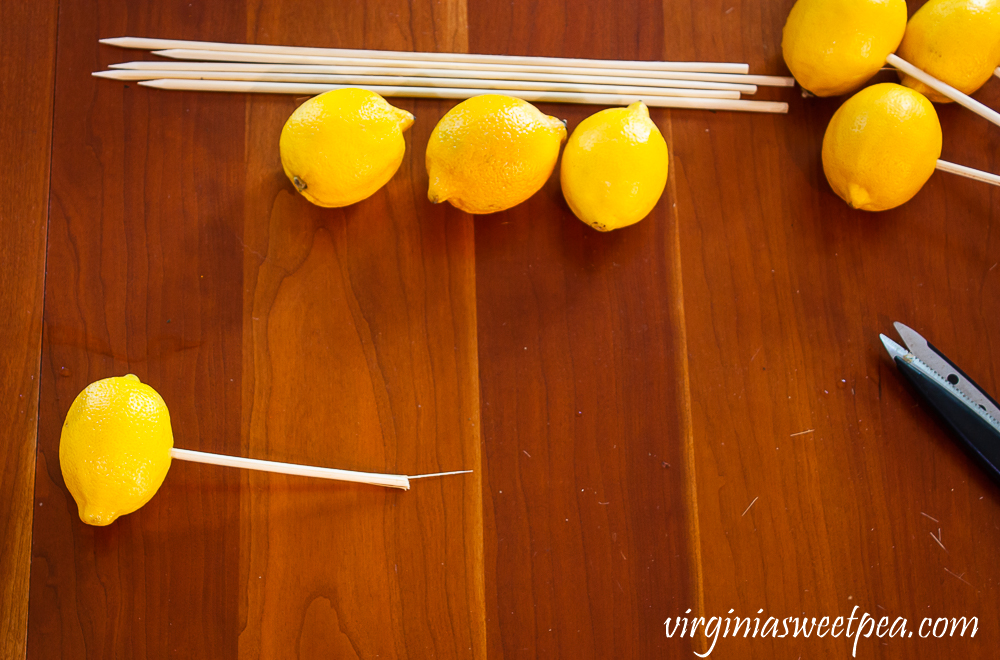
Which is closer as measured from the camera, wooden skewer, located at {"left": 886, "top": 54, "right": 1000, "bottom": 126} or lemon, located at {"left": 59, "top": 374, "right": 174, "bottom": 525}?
lemon, located at {"left": 59, "top": 374, "right": 174, "bottom": 525}

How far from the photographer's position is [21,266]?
66cm

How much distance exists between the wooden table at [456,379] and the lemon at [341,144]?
56 mm

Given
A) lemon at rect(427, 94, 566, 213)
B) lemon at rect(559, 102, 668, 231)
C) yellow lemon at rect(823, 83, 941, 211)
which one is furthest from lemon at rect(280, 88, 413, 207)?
yellow lemon at rect(823, 83, 941, 211)

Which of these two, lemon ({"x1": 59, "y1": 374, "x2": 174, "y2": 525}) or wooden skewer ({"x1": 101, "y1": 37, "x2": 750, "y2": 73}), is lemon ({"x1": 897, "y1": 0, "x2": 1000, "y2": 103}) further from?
lemon ({"x1": 59, "y1": 374, "x2": 174, "y2": 525})

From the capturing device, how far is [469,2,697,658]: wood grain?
2.10 ft

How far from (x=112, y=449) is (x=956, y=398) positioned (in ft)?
2.25

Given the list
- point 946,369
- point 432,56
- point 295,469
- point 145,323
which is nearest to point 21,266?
point 145,323

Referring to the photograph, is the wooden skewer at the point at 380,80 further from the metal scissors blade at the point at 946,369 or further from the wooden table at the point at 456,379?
the metal scissors blade at the point at 946,369

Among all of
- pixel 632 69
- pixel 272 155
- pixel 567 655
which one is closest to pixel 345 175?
pixel 272 155

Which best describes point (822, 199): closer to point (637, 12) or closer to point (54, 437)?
point (637, 12)

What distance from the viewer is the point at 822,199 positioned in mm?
711

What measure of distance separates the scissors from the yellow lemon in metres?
0.13

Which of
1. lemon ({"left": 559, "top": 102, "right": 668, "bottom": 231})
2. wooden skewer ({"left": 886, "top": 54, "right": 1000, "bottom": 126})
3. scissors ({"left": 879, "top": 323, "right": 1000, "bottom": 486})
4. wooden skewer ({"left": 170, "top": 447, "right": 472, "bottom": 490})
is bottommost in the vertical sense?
wooden skewer ({"left": 170, "top": 447, "right": 472, "bottom": 490})

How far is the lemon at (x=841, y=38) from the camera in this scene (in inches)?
25.5
